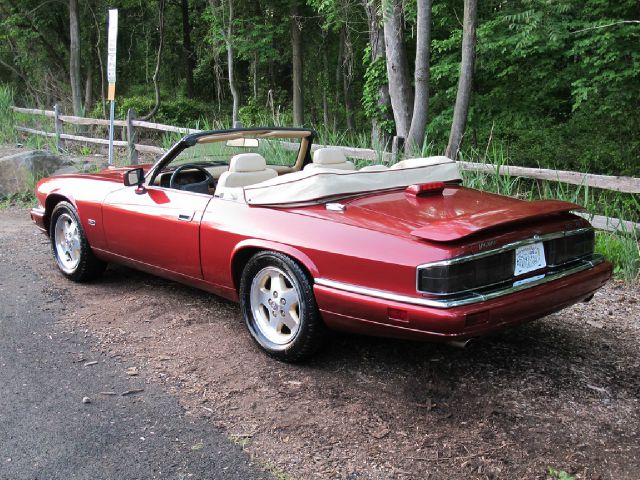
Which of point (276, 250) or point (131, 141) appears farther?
point (131, 141)

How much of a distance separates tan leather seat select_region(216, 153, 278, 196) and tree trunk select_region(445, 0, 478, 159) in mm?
5277

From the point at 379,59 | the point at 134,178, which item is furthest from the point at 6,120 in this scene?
the point at 134,178

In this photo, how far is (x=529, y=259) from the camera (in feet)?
11.4

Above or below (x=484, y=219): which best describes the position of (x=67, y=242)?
below

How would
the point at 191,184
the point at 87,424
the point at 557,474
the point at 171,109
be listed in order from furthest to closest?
the point at 171,109 → the point at 191,184 → the point at 87,424 → the point at 557,474

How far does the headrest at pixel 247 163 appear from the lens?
14.5 ft

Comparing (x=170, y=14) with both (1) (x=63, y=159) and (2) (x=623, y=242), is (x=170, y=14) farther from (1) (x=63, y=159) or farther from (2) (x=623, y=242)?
(2) (x=623, y=242)

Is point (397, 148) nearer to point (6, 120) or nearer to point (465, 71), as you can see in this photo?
point (465, 71)

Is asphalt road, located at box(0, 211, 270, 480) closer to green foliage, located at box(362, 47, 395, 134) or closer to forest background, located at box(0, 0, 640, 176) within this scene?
forest background, located at box(0, 0, 640, 176)

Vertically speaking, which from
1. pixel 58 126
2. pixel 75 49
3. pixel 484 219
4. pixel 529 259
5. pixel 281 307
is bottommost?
pixel 281 307

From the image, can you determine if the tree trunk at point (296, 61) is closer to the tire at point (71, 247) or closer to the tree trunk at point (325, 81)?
the tree trunk at point (325, 81)

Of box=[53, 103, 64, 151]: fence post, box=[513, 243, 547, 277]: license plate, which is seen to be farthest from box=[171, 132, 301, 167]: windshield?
box=[53, 103, 64, 151]: fence post

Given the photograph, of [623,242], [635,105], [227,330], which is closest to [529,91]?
[635,105]

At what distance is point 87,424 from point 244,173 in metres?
1.92
